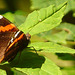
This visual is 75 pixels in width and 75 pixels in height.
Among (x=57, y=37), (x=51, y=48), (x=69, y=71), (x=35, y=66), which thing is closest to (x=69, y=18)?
(x=57, y=37)

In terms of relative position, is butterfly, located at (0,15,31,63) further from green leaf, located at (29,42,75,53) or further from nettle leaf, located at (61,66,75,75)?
nettle leaf, located at (61,66,75,75)

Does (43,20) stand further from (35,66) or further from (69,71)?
(69,71)

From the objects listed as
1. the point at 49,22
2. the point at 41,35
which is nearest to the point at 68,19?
the point at 41,35

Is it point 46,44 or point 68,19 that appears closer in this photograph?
point 46,44

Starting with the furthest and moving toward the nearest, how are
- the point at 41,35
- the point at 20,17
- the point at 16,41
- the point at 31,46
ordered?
1. the point at 20,17
2. the point at 41,35
3. the point at 31,46
4. the point at 16,41

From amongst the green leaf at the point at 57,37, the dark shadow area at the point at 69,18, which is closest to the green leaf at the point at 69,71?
the green leaf at the point at 57,37

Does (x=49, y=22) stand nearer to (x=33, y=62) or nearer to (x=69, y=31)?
(x=33, y=62)
